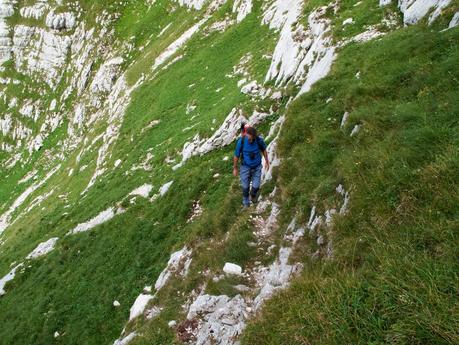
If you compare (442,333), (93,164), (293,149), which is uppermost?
(442,333)

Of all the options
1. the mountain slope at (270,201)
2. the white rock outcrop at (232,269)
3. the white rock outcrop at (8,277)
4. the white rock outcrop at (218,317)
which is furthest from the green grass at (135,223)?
the white rock outcrop at (218,317)

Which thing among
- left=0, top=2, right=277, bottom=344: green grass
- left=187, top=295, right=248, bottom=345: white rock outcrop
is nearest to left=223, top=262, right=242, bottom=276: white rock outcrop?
left=0, top=2, right=277, bottom=344: green grass

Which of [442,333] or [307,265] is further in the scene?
[307,265]

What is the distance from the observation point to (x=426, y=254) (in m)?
6.40

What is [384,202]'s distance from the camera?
28.2ft

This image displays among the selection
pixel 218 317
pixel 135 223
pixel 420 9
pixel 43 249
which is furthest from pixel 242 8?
pixel 218 317

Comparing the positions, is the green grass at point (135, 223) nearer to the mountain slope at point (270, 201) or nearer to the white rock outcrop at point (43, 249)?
the mountain slope at point (270, 201)

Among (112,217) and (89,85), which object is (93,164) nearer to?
(112,217)

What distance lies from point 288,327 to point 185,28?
52282 millimetres

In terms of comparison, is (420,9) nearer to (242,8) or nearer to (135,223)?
(135,223)

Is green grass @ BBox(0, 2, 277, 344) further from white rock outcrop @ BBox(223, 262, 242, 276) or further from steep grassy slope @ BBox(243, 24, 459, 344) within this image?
steep grassy slope @ BBox(243, 24, 459, 344)

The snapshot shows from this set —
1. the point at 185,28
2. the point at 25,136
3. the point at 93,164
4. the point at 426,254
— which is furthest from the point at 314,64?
the point at 25,136

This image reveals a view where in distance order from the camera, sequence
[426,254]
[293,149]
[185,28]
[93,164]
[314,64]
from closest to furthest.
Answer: [426,254]
[293,149]
[314,64]
[93,164]
[185,28]

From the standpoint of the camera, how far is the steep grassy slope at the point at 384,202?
580 centimetres
